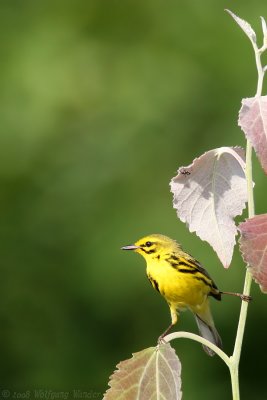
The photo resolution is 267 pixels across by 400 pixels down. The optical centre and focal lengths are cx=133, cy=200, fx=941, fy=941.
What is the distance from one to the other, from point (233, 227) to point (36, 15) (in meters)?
5.33

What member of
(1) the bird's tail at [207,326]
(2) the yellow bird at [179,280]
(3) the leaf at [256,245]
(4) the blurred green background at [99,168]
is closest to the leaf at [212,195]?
(3) the leaf at [256,245]

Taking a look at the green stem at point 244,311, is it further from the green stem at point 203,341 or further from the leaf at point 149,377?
the leaf at point 149,377

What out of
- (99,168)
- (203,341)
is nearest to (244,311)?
(203,341)

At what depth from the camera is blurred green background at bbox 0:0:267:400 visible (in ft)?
16.7

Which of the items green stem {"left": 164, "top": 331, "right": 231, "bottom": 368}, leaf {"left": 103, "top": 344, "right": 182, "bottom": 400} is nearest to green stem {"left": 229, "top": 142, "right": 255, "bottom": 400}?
green stem {"left": 164, "top": 331, "right": 231, "bottom": 368}

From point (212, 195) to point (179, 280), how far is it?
64 cm

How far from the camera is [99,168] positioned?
5.62 m

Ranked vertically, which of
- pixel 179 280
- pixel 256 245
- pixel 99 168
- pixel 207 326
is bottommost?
pixel 99 168

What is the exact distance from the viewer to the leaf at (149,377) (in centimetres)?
139

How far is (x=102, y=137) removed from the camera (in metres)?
5.84

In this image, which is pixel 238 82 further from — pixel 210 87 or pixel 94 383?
pixel 94 383

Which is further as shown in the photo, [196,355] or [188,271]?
[196,355]

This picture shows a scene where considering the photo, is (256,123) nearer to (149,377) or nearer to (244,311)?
(244,311)

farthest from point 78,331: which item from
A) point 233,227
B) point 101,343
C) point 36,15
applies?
point 233,227
